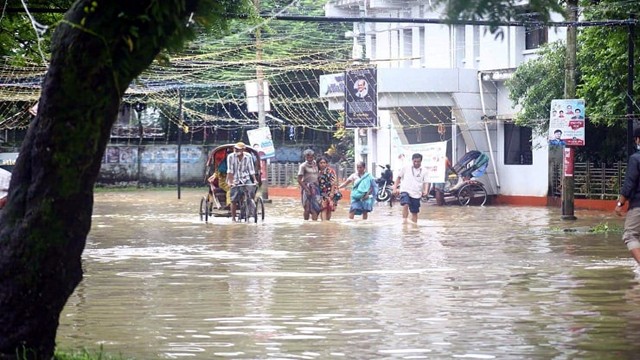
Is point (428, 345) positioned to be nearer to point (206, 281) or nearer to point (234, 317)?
point (234, 317)

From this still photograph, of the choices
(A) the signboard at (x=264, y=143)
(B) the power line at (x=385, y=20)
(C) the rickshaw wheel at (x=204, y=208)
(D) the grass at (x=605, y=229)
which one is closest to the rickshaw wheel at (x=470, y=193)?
(A) the signboard at (x=264, y=143)

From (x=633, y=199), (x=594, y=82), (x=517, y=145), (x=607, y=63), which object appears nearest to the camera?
(x=633, y=199)

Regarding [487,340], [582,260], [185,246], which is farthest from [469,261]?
[487,340]

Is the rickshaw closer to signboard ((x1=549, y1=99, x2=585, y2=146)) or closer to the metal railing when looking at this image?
signboard ((x1=549, y1=99, x2=585, y2=146))

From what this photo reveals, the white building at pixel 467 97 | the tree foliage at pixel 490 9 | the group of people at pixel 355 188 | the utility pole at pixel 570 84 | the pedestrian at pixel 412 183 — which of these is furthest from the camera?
the white building at pixel 467 97

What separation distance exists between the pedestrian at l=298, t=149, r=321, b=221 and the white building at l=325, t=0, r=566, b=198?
9.15 meters

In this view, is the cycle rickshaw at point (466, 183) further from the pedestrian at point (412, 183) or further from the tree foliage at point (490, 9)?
the tree foliage at point (490, 9)

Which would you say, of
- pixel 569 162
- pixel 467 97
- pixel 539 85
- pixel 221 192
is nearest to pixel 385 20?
pixel 569 162

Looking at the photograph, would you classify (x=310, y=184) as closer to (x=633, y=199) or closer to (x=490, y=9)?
(x=633, y=199)

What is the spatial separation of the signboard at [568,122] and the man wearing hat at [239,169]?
6.79 meters

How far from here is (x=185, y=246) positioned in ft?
73.8

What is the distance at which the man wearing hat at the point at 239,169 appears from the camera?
28.4 metres

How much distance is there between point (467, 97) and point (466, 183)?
132 inches

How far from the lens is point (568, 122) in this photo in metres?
28.2
